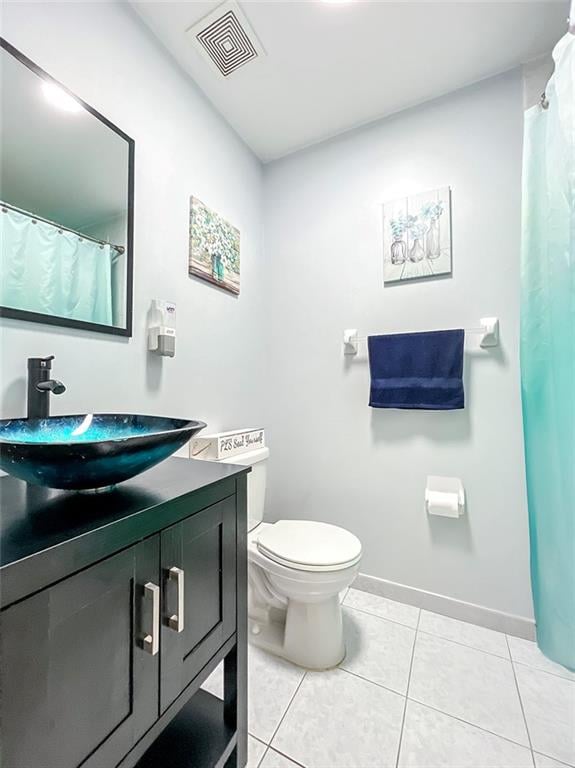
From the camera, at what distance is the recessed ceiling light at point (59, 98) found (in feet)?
3.07

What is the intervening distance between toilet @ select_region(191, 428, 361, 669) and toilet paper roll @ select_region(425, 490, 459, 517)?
388 mm

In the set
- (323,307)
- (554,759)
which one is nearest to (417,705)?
(554,759)

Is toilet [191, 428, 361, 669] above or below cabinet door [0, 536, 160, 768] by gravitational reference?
below

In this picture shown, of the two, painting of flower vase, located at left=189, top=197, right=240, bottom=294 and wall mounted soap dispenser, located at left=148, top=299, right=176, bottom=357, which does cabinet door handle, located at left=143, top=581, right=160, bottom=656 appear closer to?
wall mounted soap dispenser, located at left=148, top=299, right=176, bottom=357

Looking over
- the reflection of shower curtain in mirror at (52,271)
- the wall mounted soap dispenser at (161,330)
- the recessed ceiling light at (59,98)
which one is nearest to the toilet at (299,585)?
the wall mounted soap dispenser at (161,330)

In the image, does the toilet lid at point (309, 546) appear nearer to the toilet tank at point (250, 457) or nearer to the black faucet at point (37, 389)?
the toilet tank at point (250, 457)

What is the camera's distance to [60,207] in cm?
97

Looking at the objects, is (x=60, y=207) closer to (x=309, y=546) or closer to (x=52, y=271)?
(x=52, y=271)

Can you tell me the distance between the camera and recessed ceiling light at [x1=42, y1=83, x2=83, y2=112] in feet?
3.07

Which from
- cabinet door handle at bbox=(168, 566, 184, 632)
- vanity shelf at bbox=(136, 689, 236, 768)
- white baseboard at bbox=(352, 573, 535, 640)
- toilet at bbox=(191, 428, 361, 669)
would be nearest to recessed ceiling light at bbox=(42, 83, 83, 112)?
toilet at bbox=(191, 428, 361, 669)

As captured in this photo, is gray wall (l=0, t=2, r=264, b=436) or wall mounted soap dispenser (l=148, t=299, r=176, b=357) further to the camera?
wall mounted soap dispenser (l=148, t=299, r=176, b=357)

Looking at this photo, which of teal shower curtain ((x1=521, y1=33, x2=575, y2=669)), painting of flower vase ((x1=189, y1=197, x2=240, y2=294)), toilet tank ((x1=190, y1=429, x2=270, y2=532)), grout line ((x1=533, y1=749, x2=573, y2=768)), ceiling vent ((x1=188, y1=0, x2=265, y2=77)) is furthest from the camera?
painting of flower vase ((x1=189, y1=197, x2=240, y2=294))

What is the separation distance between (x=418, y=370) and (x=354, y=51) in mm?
1346

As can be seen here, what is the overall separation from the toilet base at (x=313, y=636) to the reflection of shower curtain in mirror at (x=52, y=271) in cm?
126
